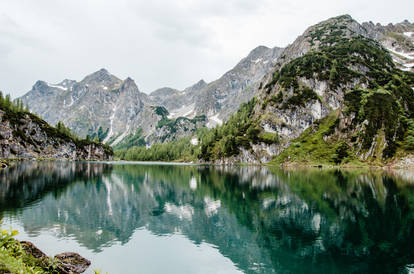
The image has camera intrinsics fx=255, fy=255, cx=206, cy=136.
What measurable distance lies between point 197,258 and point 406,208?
43.9 m

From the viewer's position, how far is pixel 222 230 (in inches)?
1538

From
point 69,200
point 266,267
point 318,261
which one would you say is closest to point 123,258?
point 266,267

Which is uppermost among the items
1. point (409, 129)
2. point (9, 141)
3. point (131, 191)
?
point (409, 129)

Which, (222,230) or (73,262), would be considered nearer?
(73,262)

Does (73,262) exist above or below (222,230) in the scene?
above

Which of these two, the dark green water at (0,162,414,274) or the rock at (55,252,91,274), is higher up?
the rock at (55,252,91,274)

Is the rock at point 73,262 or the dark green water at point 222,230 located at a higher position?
the rock at point 73,262

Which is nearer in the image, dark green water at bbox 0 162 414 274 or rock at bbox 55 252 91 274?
rock at bbox 55 252 91 274

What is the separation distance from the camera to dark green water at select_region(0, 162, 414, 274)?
27.0 metres

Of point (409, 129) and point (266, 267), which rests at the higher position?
point (409, 129)

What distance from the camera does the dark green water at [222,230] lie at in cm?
2695

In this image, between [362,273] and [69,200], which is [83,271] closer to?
[362,273]

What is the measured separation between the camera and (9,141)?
641ft

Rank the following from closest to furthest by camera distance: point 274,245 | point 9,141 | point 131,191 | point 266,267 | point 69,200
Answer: point 266,267 < point 274,245 < point 69,200 < point 131,191 < point 9,141
